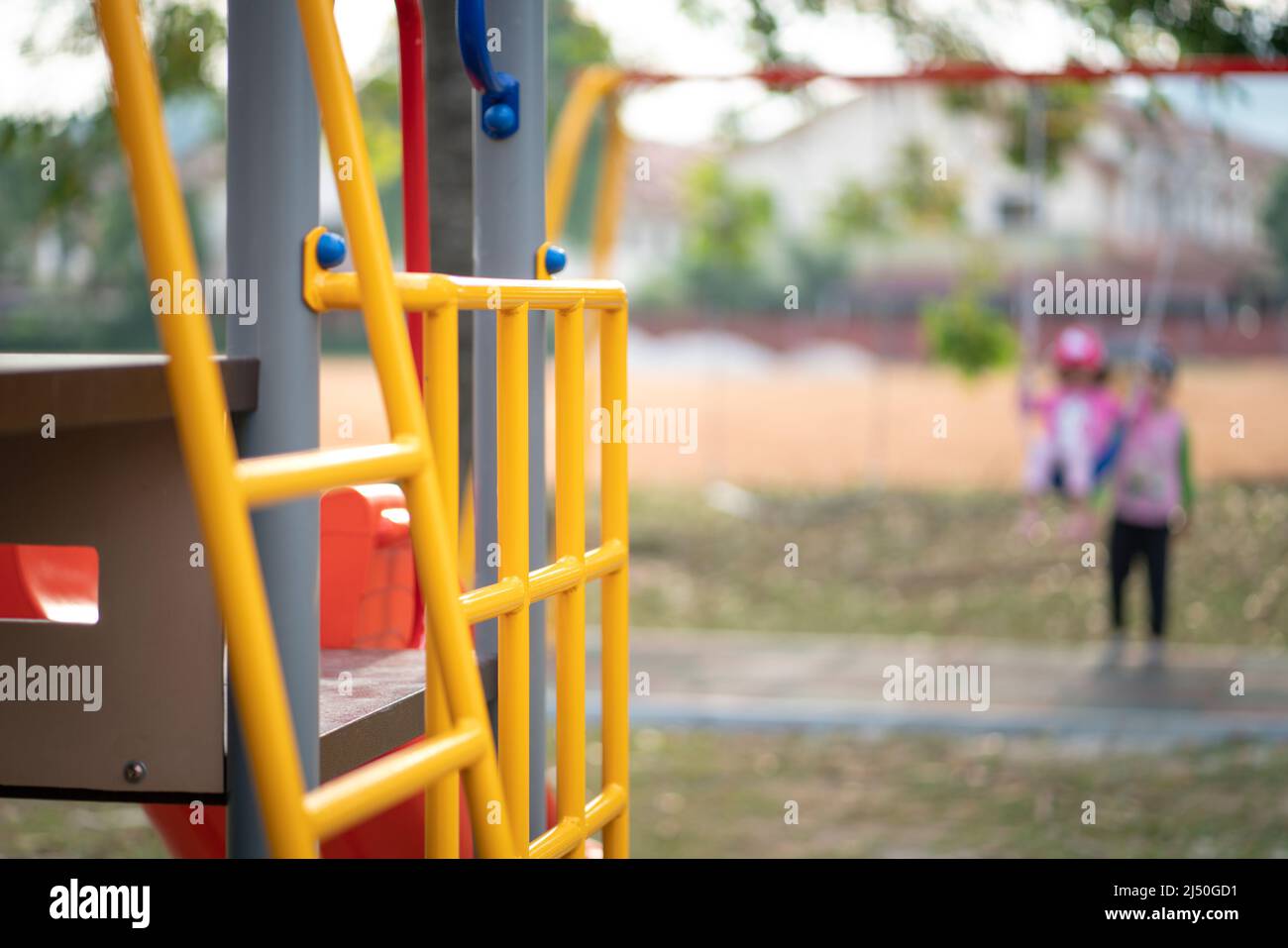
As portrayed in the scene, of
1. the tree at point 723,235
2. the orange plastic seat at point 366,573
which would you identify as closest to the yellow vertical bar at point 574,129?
the orange plastic seat at point 366,573

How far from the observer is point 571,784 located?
2400 mm

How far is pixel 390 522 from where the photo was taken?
8.76 ft

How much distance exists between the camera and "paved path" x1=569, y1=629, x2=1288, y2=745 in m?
6.40

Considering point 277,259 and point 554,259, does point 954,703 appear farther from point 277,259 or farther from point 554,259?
point 277,259

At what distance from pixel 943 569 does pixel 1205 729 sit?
4.76 m

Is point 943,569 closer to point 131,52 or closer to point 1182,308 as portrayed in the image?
point 1182,308

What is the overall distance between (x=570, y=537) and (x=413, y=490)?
694 millimetres

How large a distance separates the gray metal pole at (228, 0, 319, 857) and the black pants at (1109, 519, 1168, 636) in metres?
5.98

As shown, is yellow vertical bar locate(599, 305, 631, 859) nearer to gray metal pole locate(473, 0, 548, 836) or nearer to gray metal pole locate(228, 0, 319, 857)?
gray metal pole locate(473, 0, 548, 836)

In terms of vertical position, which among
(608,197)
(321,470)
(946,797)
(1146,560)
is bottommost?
(946,797)

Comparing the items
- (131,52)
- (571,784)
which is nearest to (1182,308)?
(571,784)

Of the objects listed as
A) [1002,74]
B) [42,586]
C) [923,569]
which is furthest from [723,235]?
[42,586]

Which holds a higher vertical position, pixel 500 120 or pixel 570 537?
pixel 500 120

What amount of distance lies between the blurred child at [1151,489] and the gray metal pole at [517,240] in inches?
200
